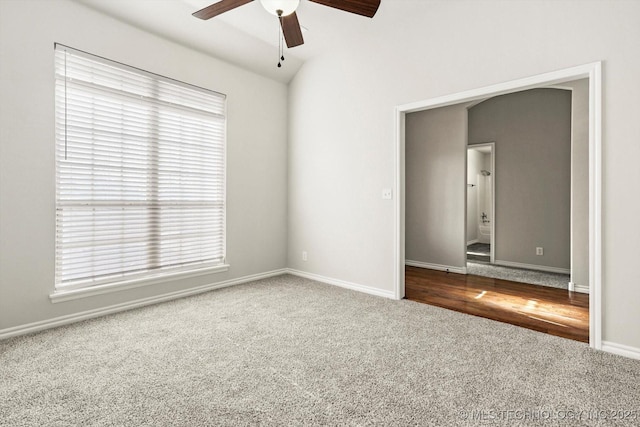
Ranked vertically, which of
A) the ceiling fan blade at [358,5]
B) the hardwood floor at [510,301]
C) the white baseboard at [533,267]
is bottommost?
the hardwood floor at [510,301]

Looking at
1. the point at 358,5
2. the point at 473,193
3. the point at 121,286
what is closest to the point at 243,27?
the point at 358,5

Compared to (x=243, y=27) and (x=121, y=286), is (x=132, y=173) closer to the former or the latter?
(x=121, y=286)

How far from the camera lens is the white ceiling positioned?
119 inches

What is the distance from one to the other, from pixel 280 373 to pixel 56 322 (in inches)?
82.0

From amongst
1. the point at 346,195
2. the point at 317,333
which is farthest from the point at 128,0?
the point at 317,333

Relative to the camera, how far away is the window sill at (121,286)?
8.98 feet

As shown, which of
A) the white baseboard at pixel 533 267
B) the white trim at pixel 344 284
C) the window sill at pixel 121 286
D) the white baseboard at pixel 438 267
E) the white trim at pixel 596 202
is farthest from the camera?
the white baseboard at pixel 438 267

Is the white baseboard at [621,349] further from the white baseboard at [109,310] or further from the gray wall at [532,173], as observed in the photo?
the white baseboard at [109,310]

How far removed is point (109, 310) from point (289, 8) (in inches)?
119

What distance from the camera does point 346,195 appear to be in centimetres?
396

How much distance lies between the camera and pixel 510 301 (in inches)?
135

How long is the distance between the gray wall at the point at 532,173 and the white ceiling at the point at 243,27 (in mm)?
3137

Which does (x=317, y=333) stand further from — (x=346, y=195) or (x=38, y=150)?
(x=38, y=150)

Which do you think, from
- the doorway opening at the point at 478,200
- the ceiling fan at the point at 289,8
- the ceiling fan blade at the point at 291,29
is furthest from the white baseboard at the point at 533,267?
the ceiling fan blade at the point at 291,29
